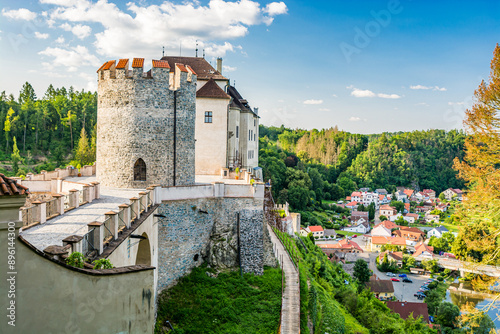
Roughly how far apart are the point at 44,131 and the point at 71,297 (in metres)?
70.6

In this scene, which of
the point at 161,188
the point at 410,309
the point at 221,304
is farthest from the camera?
the point at 410,309

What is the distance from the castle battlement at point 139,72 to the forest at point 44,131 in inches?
1553

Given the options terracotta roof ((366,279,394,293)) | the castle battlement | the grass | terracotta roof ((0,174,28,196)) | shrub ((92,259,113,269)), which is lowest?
terracotta roof ((366,279,394,293))

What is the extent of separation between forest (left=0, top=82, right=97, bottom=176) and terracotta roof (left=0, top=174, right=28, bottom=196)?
52394mm

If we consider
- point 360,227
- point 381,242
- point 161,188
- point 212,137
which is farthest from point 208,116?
point 360,227

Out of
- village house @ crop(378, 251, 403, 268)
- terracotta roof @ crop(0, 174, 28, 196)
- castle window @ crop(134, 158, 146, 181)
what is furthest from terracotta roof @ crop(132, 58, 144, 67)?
village house @ crop(378, 251, 403, 268)

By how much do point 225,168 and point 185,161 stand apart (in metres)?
6.08

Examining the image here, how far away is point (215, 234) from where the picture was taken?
1830 centimetres

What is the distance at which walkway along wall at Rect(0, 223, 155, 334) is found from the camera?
468 centimetres

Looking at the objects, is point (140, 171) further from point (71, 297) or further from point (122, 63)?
point (71, 297)

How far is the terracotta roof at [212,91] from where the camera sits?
79.6ft

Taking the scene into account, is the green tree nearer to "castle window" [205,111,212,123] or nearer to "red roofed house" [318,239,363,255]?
"red roofed house" [318,239,363,255]

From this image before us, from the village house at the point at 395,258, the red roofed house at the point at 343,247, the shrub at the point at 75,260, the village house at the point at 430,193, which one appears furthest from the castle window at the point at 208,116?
the village house at the point at 430,193

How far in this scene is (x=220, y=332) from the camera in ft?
47.2
